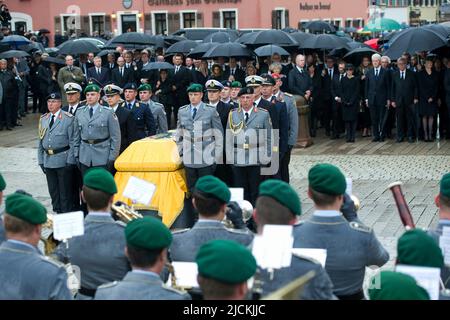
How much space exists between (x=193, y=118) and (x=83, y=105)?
1.62m

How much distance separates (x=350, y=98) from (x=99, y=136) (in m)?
8.92

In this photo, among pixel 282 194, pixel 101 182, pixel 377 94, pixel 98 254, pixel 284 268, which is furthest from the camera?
pixel 377 94

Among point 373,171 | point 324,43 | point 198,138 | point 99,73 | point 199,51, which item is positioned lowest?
point 373,171

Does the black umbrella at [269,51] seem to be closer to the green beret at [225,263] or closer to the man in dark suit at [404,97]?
the man in dark suit at [404,97]

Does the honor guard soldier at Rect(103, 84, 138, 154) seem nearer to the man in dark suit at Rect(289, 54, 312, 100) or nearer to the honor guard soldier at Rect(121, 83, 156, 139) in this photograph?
the honor guard soldier at Rect(121, 83, 156, 139)

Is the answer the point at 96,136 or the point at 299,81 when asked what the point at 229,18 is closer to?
the point at 299,81

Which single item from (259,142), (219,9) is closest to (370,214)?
(259,142)

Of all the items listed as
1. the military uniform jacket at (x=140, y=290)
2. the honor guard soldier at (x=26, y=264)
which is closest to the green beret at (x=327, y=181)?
the military uniform jacket at (x=140, y=290)

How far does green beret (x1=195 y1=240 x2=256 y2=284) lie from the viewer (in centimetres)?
483

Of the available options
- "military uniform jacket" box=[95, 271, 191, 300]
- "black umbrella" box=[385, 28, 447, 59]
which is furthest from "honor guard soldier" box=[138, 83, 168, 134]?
"military uniform jacket" box=[95, 271, 191, 300]

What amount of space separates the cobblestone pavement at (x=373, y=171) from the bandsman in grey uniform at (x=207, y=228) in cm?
358

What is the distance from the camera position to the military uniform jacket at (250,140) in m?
12.5

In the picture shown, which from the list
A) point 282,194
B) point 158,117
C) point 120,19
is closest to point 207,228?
point 282,194

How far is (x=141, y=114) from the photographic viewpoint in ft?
46.9
